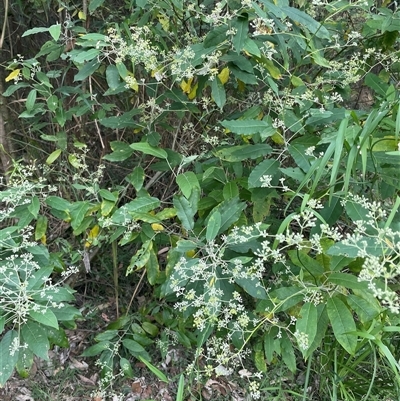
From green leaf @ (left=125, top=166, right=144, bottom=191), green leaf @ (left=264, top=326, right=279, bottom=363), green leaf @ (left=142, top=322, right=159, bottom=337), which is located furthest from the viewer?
green leaf @ (left=142, top=322, right=159, bottom=337)

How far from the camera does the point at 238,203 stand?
4.67ft

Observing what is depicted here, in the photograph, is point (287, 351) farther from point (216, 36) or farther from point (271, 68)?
point (216, 36)

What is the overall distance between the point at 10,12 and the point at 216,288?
1855 millimetres

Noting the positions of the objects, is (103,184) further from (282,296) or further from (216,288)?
(282,296)

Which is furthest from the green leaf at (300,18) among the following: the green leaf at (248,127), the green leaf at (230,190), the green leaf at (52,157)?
the green leaf at (52,157)

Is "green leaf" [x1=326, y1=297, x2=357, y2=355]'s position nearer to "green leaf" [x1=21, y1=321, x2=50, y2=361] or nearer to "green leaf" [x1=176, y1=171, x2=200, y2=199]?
"green leaf" [x1=176, y1=171, x2=200, y2=199]

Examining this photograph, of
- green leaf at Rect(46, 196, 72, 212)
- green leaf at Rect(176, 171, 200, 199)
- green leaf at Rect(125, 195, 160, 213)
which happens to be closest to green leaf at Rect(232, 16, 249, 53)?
green leaf at Rect(176, 171, 200, 199)

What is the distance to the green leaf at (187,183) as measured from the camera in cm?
142

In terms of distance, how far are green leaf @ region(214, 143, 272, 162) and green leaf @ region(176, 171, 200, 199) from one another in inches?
5.0

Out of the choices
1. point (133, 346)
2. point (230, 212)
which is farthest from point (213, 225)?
point (133, 346)

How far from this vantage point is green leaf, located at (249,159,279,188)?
134 cm

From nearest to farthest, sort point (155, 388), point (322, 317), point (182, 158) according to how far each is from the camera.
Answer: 1. point (322, 317)
2. point (182, 158)
3. point (155, 388)

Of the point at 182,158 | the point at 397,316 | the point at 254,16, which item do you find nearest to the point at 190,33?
the point at 254,16

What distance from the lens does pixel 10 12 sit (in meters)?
2.22
